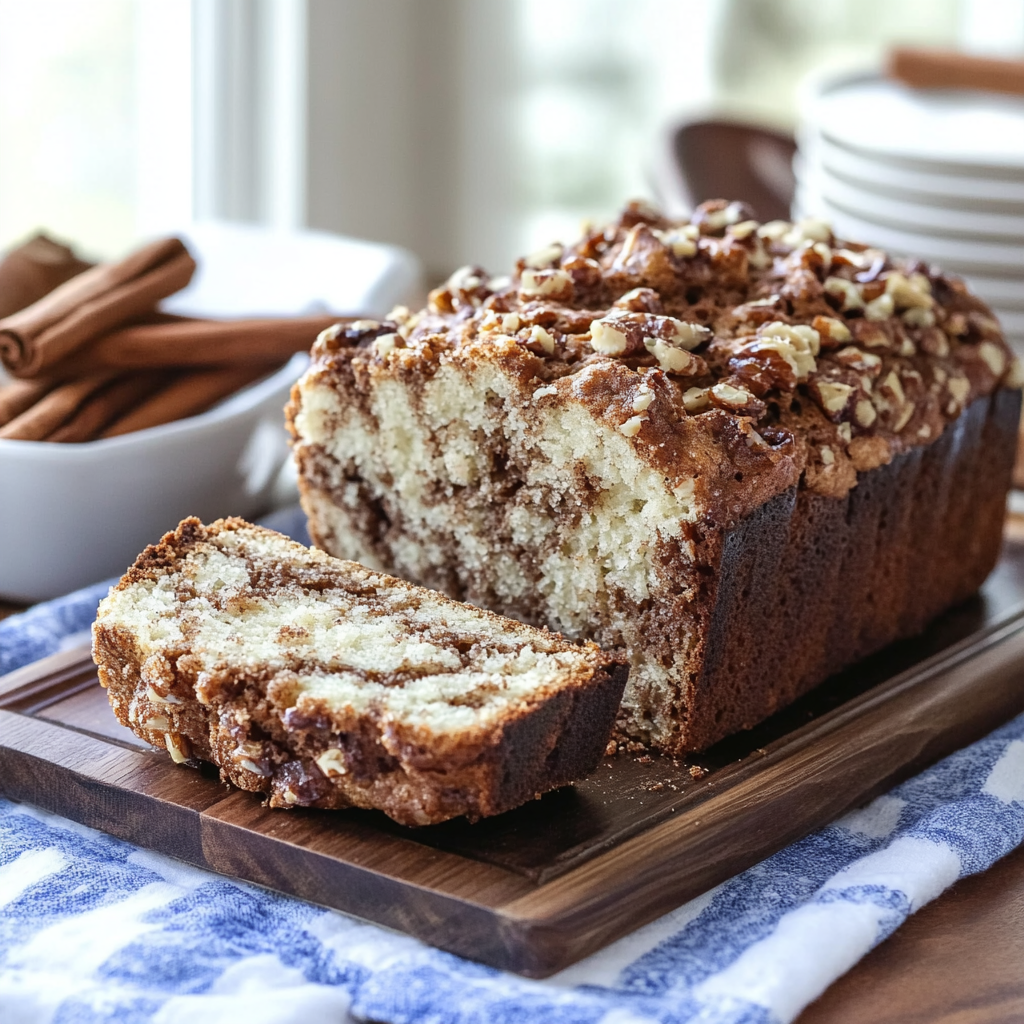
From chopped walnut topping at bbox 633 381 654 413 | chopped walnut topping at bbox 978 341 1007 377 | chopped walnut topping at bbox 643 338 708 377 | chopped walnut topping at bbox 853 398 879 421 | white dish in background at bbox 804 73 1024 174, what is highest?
white dish in background at bbox 804 73 1024 174

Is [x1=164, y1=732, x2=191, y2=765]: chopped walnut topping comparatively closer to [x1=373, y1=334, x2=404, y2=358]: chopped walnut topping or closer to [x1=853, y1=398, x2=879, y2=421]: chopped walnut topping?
[x1=373, y1=334, x2=404, y2=358]: chopped walnut topping

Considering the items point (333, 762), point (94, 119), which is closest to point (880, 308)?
point (333, 762)

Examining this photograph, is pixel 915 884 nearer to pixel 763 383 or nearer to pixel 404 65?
pixel 763 383

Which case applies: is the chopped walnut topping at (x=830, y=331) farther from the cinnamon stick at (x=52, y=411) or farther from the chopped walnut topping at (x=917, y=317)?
the cinnamon stick at (x=52, y=411)

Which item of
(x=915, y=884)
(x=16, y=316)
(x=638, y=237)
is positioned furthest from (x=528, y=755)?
(x=16, y=316)

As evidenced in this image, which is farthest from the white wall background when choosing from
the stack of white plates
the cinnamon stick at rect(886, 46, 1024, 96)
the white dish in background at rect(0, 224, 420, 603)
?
the white dish in background at rect(0, 224, 420, 603)
